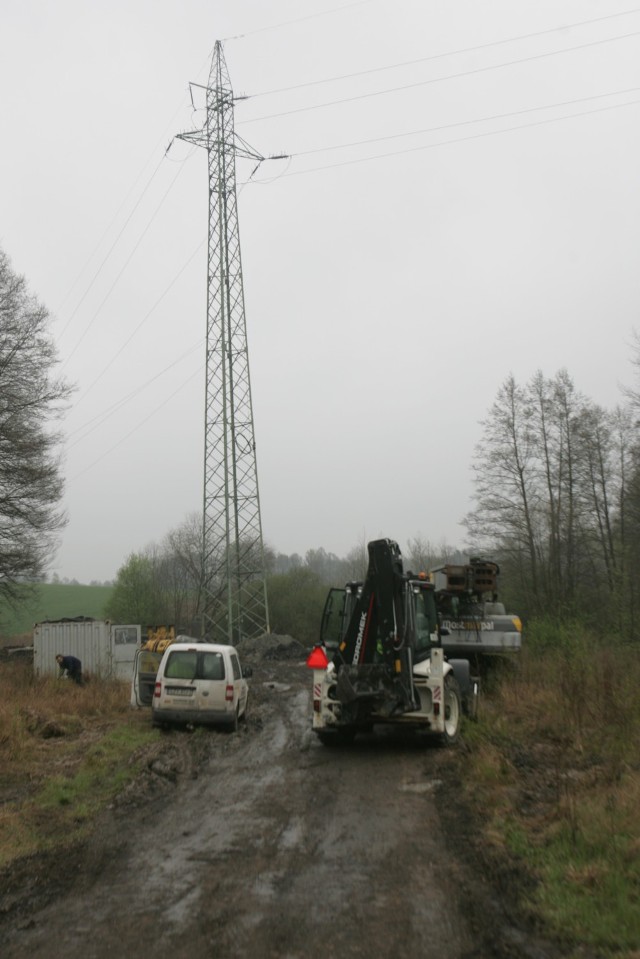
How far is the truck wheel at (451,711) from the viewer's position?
1384 centimetres

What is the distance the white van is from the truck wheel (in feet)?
14.3

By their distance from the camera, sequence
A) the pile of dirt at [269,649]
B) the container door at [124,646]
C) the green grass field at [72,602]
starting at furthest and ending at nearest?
the green grass field at [72,602] → the pile of dirt at [269,649] → the container door at [124,646]

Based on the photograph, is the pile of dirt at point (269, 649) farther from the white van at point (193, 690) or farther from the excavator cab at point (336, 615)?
the excavator cab at point (336, 615)

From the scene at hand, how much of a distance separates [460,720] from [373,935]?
998cm

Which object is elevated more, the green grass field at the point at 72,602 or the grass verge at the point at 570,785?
the green grass field at the point at 72,602

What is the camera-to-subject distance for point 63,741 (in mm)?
14664

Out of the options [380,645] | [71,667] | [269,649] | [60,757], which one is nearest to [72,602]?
[269,649]

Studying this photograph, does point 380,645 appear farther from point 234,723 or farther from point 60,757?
point 60,757

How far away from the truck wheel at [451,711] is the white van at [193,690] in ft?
14.3

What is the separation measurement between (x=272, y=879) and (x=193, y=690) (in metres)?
9.26

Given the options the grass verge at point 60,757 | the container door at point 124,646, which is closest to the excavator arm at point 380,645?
the grass verge at point 60,757

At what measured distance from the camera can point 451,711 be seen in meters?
14.1

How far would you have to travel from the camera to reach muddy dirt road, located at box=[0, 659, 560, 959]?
535cm

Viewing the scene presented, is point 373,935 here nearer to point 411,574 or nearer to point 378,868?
point 378,868
